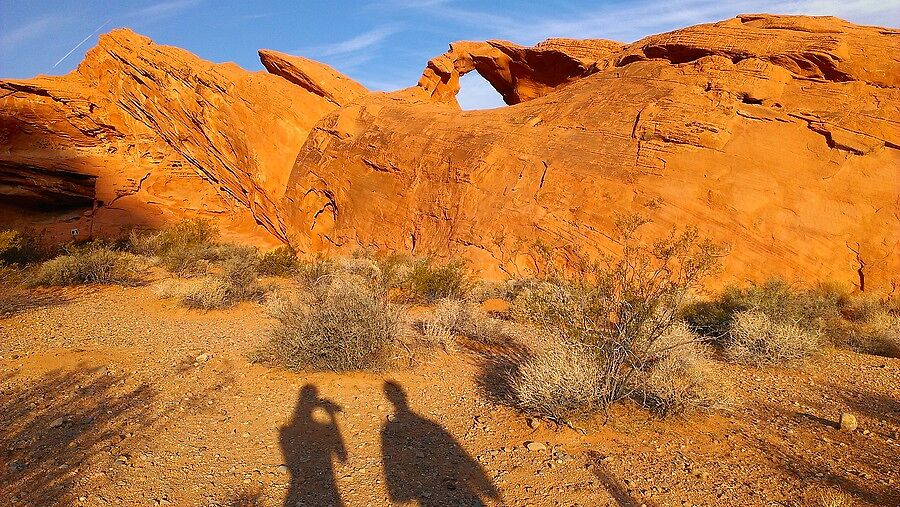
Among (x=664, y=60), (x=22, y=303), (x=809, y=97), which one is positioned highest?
(x=664, y=60)

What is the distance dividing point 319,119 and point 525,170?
369 inches

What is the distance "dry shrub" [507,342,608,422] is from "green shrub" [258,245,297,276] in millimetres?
10447

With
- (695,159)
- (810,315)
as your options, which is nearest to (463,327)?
(810,315)

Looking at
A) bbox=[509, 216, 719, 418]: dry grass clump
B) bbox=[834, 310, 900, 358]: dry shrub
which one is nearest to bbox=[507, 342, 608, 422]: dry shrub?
bbox=[509, 216, 719, 418]: dry grass clump


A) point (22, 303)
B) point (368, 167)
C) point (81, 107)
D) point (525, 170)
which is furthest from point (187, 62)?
point (525, 170)

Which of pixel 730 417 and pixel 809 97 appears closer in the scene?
pixel 730 417

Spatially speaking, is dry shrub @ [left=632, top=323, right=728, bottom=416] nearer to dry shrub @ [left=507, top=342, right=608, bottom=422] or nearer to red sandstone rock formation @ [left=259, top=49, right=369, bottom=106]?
dry shrub @ [left=507, top=342, right=608, bottom=422]

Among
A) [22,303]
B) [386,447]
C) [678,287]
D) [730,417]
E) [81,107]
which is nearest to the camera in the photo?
[386,447]

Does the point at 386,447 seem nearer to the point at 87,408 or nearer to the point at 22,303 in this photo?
the point at 87,408

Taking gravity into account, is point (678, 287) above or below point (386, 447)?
above

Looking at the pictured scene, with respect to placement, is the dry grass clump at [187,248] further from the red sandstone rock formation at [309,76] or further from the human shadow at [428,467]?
the human shadow at [428,467]

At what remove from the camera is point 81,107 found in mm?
17078

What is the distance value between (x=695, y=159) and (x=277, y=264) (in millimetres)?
10675

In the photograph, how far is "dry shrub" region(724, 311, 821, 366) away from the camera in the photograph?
701cm
